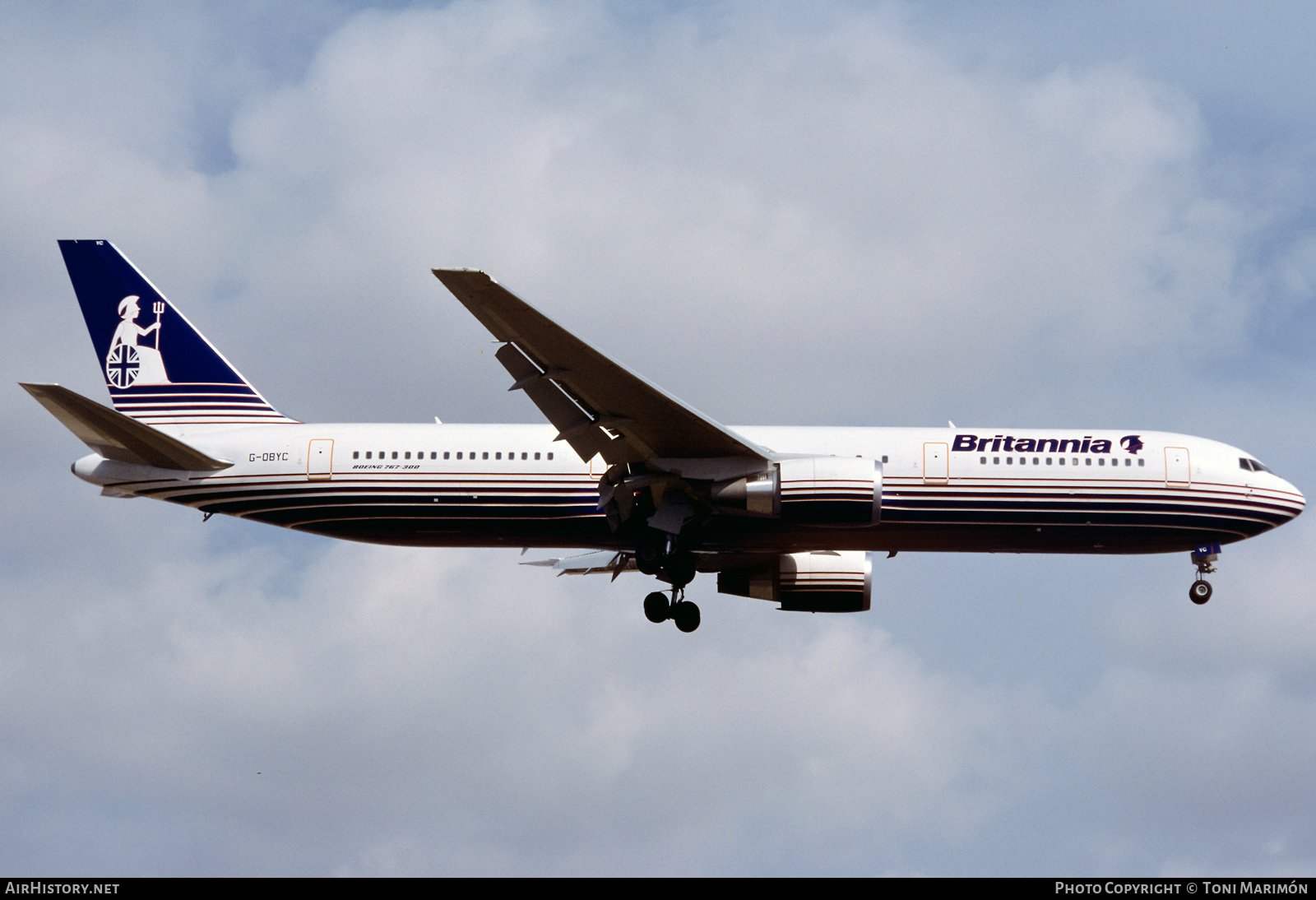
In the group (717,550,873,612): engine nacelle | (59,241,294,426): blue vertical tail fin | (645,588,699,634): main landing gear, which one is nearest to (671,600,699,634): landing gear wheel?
(645,588,699,634): main landing gear

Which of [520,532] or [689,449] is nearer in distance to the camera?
[689,449]

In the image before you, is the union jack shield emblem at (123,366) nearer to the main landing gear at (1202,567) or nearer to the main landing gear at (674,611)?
the main landing gear at (674,611)

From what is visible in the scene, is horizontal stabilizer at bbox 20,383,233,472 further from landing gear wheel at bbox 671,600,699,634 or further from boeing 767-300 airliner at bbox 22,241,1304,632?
landing gear wheel at bbox 671,600,699,634

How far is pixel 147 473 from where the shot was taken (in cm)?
2839

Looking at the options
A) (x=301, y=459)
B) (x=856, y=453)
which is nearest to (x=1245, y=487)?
(x=856, y=453)

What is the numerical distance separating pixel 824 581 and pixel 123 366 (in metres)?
15.8

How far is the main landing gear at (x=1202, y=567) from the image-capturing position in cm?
2920

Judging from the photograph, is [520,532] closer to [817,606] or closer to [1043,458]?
[817,606]

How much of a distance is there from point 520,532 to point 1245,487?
47.9 ft

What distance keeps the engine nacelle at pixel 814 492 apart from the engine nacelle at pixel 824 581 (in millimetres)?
5249

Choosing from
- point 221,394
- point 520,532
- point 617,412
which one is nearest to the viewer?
point 617,412

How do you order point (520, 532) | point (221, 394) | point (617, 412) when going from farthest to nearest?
1. point (221, 394)
2. point (520, 532)
3. point (617, 412)

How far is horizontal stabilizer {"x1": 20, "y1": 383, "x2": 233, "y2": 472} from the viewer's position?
26.1 meters

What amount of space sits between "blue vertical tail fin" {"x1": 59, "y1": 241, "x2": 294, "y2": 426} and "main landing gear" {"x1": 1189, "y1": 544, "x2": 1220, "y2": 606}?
62.5 feet
